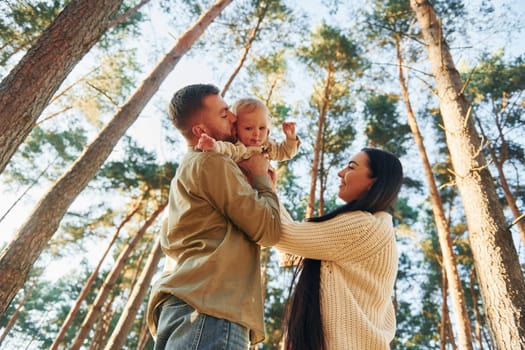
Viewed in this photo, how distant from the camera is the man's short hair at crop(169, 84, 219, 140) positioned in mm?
1898

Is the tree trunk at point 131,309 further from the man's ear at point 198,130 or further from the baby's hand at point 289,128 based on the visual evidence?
the man's ear at point 198,130

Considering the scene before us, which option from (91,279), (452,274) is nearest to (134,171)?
(91,279)

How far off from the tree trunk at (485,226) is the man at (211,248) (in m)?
2.61

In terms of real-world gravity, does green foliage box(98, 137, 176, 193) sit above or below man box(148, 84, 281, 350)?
above

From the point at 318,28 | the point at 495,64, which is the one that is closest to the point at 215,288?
the point at 318,28

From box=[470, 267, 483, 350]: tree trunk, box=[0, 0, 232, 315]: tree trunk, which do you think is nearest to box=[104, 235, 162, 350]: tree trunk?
box=[0, 0, 232, 315]: tree trunk

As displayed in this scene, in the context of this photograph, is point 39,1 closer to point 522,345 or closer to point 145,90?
point 145,90

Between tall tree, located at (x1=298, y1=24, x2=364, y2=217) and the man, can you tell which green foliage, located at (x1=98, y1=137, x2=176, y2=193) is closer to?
tall tree, located at (x1=298, y1=24, x2=364, y2=217)

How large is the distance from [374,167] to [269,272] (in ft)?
47.4

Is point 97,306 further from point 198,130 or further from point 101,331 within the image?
point 198,130

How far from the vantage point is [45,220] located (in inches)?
148

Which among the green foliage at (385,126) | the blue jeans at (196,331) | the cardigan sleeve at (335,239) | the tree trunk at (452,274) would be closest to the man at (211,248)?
the blue jeans at (196,331)

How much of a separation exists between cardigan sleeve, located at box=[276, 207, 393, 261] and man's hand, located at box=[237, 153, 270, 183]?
27cm

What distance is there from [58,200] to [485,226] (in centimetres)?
433
